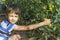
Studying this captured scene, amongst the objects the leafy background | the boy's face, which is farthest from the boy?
the leafy background

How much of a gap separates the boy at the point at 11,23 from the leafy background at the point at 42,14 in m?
0.12

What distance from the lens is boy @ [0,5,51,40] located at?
439 centimetres

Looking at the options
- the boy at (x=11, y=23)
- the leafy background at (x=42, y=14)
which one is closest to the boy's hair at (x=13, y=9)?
the boy at (x=11, y=23)

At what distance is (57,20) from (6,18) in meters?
0.87

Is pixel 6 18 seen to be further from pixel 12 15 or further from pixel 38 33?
pixel 38 33

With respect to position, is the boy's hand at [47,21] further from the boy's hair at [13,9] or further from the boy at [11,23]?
the boy's hair at [13,9]

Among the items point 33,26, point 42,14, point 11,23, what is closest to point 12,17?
point 11,23

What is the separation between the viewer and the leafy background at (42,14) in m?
4.53

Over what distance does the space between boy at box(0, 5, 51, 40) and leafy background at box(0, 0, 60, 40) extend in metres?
0.12

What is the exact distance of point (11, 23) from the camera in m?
4.43

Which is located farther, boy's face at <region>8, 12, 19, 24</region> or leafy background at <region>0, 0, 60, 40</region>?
leafy background at <region>0, 0, 60, 40</region>

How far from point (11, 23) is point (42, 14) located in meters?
0.58

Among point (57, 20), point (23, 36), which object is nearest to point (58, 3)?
point (57, 20)

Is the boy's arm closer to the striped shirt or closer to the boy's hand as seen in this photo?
the boy's hand
